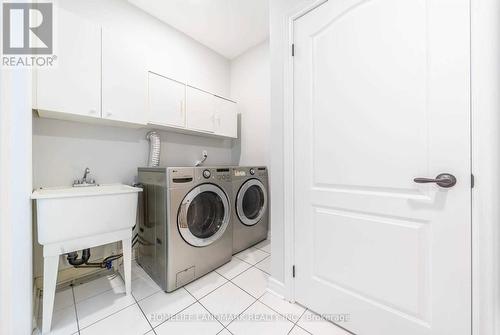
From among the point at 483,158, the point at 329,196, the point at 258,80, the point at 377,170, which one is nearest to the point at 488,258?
the point at 483,158

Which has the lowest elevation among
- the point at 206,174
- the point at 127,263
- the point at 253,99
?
the point at 127,263

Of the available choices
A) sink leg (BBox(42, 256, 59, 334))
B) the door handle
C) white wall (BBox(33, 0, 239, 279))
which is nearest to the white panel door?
the door handle

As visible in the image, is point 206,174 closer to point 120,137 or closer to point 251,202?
point 251,202

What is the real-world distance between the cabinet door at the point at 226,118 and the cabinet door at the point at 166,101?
1.55ft

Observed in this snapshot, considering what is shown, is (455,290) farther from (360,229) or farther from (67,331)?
(67,331)

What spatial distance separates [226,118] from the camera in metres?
2.59

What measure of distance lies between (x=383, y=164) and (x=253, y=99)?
6.91 ft

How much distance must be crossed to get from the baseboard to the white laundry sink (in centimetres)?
110

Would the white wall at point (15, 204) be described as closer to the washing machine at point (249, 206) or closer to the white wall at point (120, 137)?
the white wall at point (120, 137)

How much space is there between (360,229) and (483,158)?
56 cm

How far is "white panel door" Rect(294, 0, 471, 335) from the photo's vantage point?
31.7 inches

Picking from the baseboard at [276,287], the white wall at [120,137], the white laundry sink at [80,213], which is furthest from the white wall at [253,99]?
the white laundry sink at [80,213]

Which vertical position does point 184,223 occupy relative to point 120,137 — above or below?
below

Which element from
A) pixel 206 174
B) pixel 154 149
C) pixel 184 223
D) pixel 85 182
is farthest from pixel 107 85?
pixel 184 223
